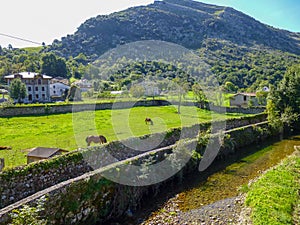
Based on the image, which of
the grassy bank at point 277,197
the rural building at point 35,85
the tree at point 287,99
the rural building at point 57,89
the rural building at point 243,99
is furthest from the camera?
the rural building at point 57,89

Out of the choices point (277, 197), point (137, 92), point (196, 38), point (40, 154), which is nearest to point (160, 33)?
point (196, 38)

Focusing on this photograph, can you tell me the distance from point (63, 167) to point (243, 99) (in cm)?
4762

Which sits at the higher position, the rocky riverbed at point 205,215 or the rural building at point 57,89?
the rural building at point 57,89

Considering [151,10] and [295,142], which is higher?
[151,10]

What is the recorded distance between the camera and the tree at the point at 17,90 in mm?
46469

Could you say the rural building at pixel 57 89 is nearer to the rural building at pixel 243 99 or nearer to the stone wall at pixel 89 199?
the rural building at pixel 243 99

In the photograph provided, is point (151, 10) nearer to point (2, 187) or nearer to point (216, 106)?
point (216, 106)

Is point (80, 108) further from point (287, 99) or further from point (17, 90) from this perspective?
point (287, 99)

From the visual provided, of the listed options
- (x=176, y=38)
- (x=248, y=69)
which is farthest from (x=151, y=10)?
(x=248, y=69)

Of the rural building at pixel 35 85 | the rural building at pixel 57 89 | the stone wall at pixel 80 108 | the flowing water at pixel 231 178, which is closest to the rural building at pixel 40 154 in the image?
the flowing water at pixel 231 178

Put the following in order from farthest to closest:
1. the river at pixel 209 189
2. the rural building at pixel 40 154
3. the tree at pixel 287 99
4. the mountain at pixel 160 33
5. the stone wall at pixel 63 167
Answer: the mountain at pixel 160 33 → the tree at pixel 287 99 → the rural building at pixel 40 154 → the river at pixel 209 189 → the stone wall at pixel 63 167

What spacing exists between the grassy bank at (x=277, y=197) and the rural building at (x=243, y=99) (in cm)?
3852

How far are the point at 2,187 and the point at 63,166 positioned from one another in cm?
252

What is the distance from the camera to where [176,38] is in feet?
532
